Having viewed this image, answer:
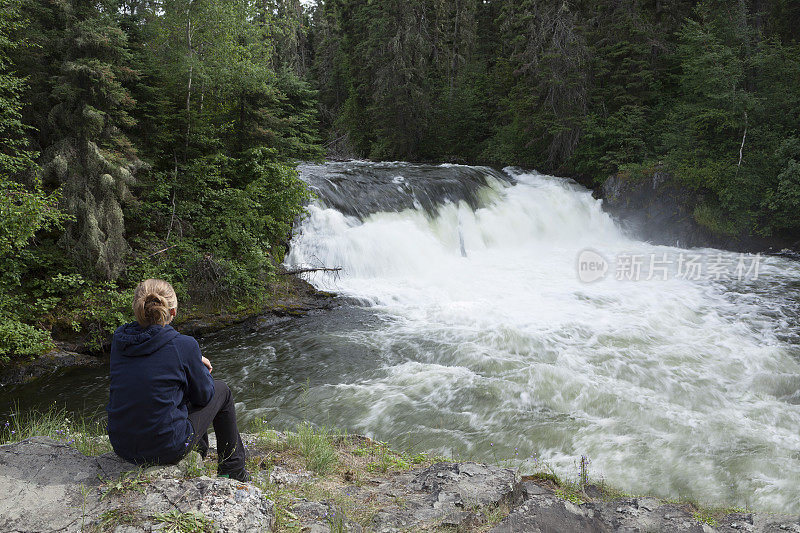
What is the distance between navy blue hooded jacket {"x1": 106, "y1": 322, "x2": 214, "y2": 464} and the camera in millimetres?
2615

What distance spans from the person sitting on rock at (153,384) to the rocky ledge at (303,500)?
19 centimetres

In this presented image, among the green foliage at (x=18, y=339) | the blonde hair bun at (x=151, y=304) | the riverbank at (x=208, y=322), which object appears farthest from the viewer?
the riverbank at (x=208, y=322)

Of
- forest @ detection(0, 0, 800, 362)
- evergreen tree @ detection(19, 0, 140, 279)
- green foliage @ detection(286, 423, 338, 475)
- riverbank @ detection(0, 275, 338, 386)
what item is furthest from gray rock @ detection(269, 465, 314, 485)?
evergreen tree @ detection(19, 0, 140, 279)

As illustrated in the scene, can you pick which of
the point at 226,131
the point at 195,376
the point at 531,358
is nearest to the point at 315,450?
the point at 195,376

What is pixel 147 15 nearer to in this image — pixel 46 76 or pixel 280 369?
pixel 46 76

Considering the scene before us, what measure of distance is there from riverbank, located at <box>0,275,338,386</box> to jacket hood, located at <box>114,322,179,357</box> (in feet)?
18.4

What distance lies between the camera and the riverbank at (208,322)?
679cm

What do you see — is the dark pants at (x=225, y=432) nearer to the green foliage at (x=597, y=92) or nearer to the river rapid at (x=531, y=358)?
the river rapid at (x=531, y=358)

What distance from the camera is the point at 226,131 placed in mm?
9961

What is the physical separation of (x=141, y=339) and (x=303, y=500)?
1.49 m

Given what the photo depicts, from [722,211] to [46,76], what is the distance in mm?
17789

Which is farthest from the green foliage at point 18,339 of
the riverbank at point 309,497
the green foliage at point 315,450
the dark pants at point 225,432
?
the dark pants at point 225,432

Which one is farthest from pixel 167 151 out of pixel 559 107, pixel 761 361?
pixel 559 107

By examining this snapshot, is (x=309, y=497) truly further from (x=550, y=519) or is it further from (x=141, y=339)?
(x=550, y=519)
